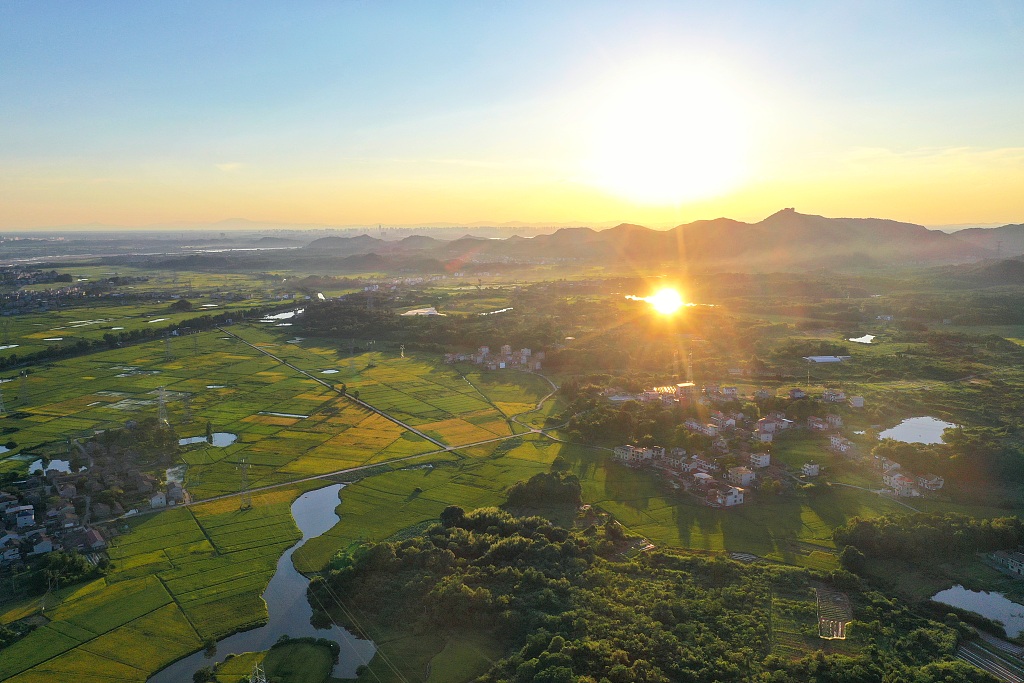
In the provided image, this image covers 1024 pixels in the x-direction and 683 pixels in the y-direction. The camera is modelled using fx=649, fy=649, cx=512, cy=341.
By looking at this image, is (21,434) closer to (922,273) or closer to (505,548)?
(505,548)

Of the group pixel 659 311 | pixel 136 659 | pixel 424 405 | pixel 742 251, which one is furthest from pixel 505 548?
pixel 742 251

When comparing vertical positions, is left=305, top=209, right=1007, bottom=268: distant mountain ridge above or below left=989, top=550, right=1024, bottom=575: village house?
above

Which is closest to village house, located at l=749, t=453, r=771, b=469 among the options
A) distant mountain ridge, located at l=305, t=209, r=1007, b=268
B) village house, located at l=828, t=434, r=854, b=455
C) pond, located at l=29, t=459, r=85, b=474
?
Answer: village house, located at l=828, t=434, r=854, b=455

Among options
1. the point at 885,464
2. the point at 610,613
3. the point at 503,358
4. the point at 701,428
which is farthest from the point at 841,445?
the point at 503,358

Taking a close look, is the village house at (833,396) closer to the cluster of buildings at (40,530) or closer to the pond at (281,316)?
the cluster of buildings at (40,530)

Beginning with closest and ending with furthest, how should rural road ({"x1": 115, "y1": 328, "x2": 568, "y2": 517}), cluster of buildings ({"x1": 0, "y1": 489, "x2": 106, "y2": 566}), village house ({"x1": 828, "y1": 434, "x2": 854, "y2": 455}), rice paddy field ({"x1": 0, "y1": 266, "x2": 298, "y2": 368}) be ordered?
cluster of buildings ({"x1": 0, "y1": 489, "x2": 106, "y2": 566}) → rural road ({"x1": 115, "y1": 328, "x2": 568, "y2": 517}) → village house ({"x1": 828, "y1": 434, "x2": 854, "y2": 455}) → rice paddy field ({"x1": 0, "y1": 266, "x2": 298, "y2": 368})

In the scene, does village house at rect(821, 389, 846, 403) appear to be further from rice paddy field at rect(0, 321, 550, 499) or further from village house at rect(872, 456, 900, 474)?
rice paddy field at rect(0, 321, 550, 499)
